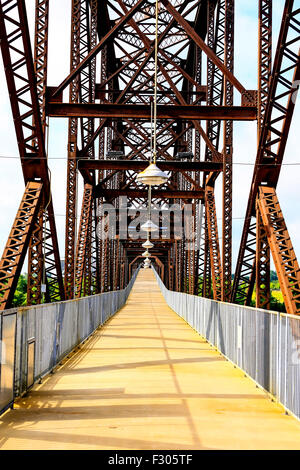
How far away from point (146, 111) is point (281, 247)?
24.7 ft

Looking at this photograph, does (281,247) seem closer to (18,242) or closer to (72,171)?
(18,242)

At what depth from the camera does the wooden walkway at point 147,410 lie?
7.20 m

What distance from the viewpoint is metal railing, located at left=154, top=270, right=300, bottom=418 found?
8.64 m

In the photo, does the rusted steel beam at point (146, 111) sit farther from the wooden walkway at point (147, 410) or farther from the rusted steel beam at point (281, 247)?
the wooden walkway at point (147, 410)

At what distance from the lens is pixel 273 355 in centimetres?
988

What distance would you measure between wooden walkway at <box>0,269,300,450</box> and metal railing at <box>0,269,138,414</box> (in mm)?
282

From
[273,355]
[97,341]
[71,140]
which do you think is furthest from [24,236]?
[71,140]

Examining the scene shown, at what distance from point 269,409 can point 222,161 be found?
1752 cm

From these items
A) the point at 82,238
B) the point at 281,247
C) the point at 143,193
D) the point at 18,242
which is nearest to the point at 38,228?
the point at 18,242

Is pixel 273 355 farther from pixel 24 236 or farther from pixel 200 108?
pixel 200 108

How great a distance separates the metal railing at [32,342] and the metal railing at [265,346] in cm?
404

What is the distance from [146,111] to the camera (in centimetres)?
2098

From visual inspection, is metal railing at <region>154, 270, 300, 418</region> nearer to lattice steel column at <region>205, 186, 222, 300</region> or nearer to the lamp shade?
the lamp shade

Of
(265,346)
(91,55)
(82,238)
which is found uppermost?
(91,55)
